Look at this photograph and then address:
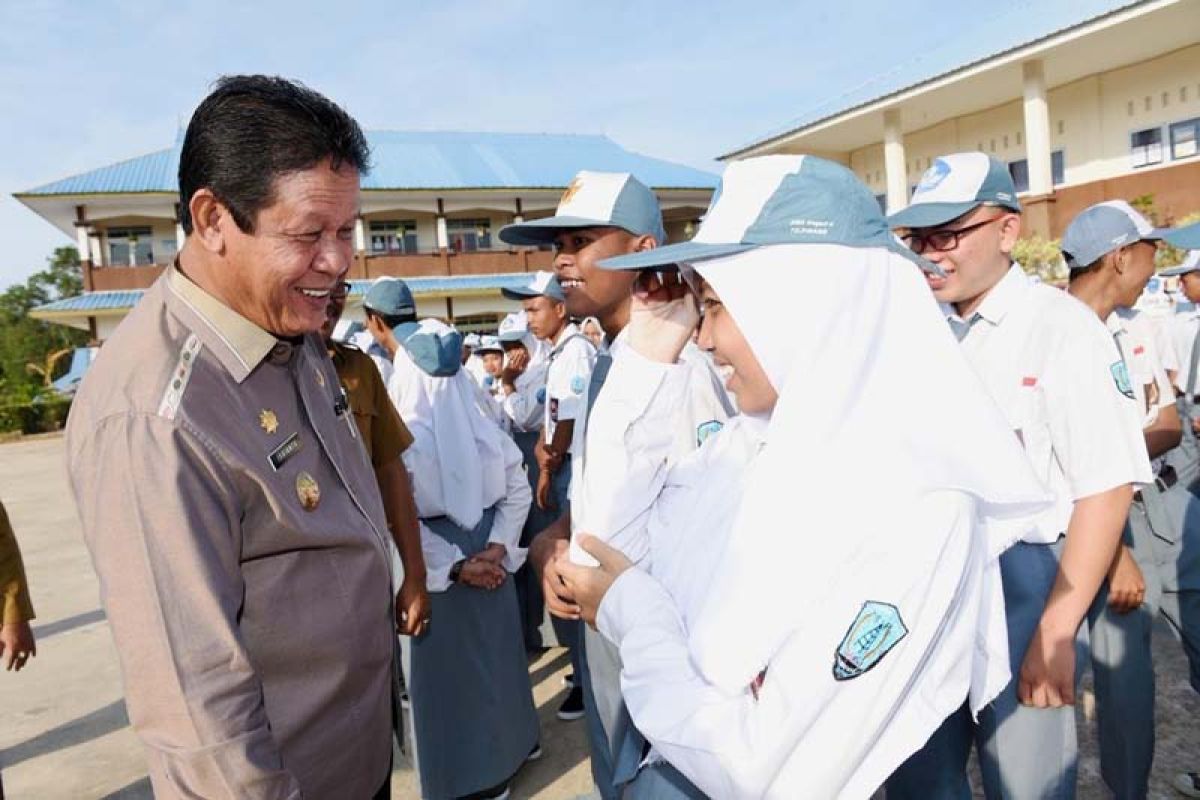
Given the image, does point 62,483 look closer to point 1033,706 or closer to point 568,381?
point 568,381

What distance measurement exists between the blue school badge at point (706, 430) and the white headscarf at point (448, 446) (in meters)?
1.54

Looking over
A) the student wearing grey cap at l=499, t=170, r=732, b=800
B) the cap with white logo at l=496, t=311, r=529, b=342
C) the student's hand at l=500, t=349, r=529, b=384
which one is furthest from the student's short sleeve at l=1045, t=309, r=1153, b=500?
the student's hand at l=500, t=349, r=529, b=384

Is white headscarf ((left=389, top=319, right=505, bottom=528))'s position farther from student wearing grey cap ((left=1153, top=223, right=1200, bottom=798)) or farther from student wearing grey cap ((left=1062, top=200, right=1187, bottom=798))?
student wearing grey cap ((left=1153, top=223, right=1200, bottom=798))

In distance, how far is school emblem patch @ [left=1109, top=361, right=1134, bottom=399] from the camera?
2.18 meters

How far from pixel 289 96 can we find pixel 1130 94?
2081cm

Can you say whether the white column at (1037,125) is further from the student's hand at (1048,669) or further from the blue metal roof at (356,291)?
the student's hand at (1048,669)

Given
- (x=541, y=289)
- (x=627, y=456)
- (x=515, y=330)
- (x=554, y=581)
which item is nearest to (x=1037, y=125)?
(x=515, y=330)

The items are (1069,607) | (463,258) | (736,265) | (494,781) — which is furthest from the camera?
(463,258)

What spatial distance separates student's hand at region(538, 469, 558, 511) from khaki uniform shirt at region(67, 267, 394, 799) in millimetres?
3095

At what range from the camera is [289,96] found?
1.51 m

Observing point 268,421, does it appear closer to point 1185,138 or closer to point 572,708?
point 572,708

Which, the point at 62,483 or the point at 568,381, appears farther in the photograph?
the point at 62,483

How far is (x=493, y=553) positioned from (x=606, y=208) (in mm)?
1681

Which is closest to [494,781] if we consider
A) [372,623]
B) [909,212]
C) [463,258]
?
[372,623]
